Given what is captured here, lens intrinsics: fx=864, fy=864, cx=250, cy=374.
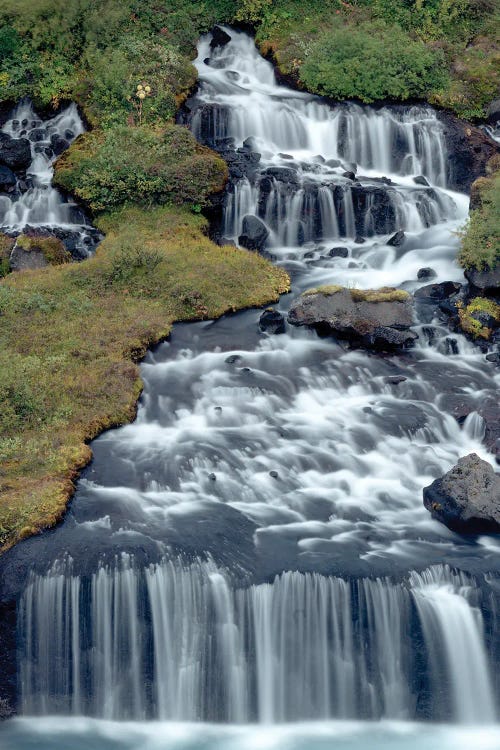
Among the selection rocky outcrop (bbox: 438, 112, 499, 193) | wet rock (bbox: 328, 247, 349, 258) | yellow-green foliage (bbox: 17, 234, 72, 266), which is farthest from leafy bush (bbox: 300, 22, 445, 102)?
yellow-green foliage (bbox: 17, 234, 72, 266)

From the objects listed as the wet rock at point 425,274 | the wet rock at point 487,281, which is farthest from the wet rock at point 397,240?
the wet rock at point 487,281

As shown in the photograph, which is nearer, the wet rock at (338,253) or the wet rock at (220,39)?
the wet rock at (338,253)

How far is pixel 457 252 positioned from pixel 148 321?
27.3 ft

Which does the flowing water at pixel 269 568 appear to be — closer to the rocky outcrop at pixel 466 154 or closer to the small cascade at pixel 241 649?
the small cascade at pixel 241 649

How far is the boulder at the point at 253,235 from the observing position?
21891 mm

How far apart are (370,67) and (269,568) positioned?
20.2m

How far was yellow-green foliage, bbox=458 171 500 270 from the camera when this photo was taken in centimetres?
1983

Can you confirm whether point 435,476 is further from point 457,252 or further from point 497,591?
point 457,252

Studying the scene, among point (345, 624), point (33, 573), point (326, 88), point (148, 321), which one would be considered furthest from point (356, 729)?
point (326, 88)

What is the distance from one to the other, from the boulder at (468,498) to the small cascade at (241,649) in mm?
1550

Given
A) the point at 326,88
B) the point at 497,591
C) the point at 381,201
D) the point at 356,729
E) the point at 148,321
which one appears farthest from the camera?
the point at 326,88

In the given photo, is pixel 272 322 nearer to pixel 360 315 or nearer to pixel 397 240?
pixel 360 315

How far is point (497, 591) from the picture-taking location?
38.0 feet

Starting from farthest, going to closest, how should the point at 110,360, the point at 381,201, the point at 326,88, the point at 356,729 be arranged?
1. the point at 326,88
2. the point at 381,201
3. the point at 110,360
4. the point at 356,729
